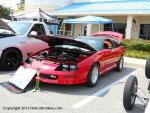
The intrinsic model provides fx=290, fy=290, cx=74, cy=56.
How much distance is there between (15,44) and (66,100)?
3641mm

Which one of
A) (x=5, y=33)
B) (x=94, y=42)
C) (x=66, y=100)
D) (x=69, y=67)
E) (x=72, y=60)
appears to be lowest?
(x=66, y=100)

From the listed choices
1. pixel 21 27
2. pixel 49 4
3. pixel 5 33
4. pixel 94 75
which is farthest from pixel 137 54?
pixel 49 4

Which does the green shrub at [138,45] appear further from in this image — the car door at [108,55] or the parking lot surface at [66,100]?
the parking lot surface at [66,100]

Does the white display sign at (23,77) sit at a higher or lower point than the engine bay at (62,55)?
lower

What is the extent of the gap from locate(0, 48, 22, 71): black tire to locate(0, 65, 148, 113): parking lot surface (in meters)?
0.92

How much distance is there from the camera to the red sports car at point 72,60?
22.8ft

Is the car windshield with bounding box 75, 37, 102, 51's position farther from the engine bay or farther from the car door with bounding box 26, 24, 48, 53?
the car door with bounding box 26, 24, 48, 53

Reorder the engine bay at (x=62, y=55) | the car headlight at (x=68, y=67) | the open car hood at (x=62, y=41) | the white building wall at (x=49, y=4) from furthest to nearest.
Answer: the white building wall at (x=49, y=4)
the open car hood at (x=62, y=41)
the engine bay at (x=62, y=55)
the car headlight at (x=68, y=67)

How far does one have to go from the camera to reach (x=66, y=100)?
6359 mm

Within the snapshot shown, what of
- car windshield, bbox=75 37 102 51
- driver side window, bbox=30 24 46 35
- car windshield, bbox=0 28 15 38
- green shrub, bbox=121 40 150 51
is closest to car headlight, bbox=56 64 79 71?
car windshield, bbox=75 37 102 51

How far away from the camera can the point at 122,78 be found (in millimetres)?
9344

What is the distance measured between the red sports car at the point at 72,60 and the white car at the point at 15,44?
3.55ft

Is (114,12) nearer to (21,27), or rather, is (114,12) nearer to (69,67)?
(21,27)

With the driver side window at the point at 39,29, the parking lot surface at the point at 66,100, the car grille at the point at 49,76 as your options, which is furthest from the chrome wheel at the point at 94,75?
the driver side window at the point at 39,29
